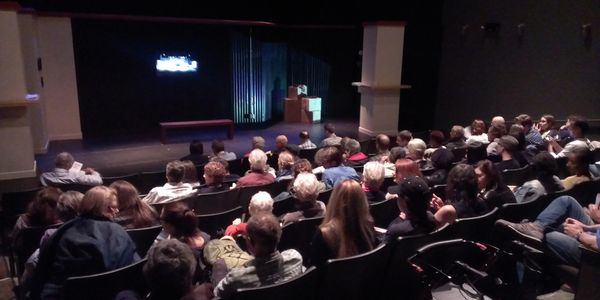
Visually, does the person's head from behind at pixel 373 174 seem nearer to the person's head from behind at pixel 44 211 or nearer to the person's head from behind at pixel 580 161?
the person's head from behind at pixel 580 161

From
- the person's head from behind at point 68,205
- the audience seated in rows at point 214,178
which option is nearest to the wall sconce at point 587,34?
the audience seated in rows at point 214,178

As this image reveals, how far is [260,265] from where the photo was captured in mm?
2371

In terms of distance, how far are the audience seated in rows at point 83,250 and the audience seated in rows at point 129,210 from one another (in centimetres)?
66

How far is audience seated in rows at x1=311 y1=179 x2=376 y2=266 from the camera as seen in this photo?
108 inches

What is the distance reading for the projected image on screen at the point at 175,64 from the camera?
10680 millimetres

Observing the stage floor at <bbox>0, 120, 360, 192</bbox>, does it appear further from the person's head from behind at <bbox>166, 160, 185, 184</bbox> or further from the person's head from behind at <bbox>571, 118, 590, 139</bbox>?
the person's head from behind at <bbox>571, 118, 590, 139</bbox>

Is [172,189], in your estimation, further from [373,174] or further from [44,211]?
[373,174]

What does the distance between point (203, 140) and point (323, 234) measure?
23.2ft

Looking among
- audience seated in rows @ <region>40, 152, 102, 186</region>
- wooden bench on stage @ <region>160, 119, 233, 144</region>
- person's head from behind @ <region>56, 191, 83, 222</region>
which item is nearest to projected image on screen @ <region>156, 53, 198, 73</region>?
wooden bench on stage @ <region>160, 119, 233, 144</region>

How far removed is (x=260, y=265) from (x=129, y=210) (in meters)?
1.44

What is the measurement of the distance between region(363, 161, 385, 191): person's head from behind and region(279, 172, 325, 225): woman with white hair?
51cm

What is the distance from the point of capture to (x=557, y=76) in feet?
29.9

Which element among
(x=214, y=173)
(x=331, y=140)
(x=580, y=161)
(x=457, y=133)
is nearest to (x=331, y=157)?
(x=214, y=173)

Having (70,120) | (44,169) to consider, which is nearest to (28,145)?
(44,169)
